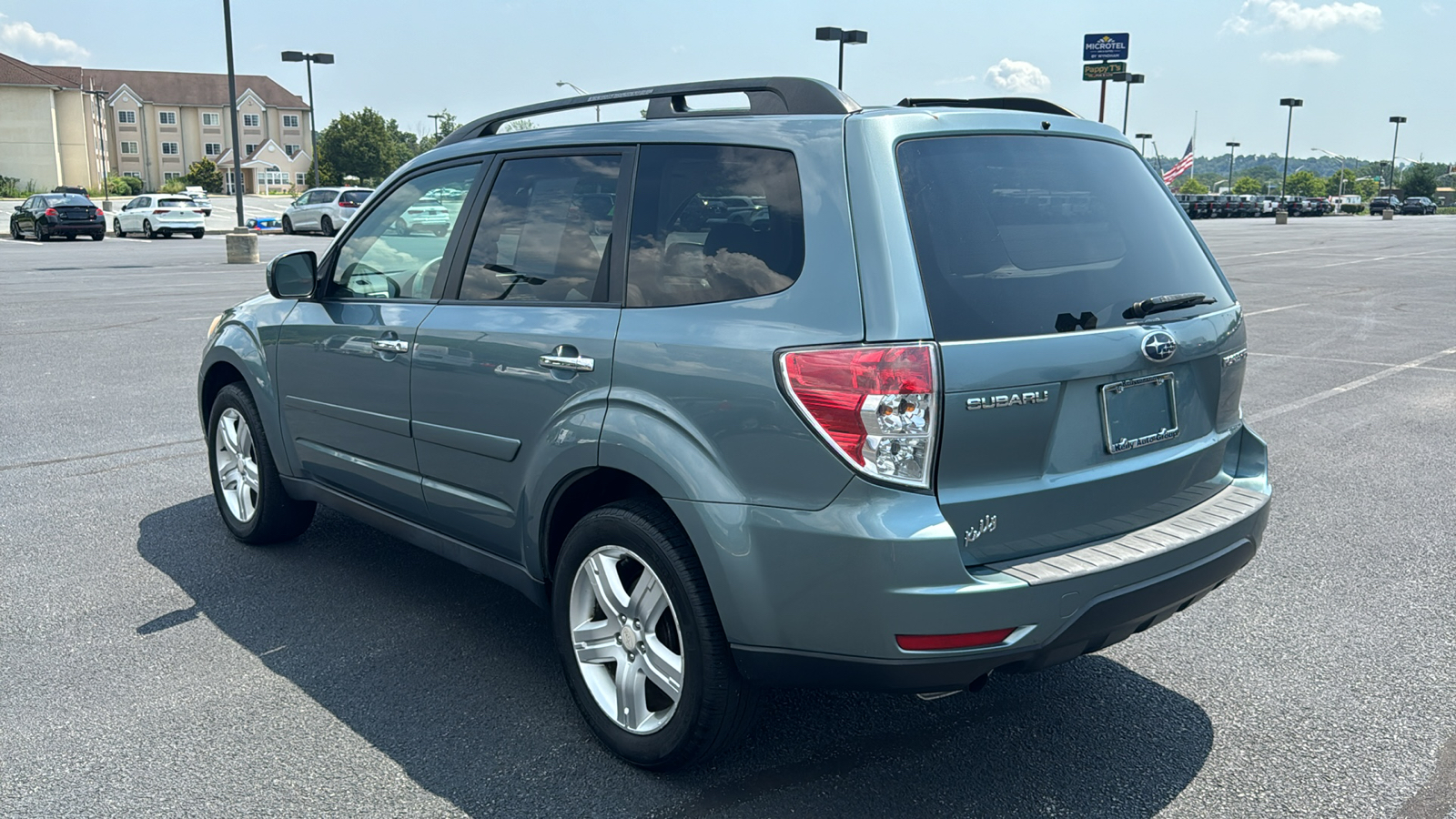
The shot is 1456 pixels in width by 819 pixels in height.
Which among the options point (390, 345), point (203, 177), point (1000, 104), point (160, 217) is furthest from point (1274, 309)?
point (203, 177)

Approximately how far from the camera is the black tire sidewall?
2.99m

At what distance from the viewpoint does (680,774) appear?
3.21 metres

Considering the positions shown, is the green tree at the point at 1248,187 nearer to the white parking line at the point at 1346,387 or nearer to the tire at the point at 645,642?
the white parking line at the point at 1346,387

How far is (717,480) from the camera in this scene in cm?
288

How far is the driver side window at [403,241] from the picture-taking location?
13.6 feet

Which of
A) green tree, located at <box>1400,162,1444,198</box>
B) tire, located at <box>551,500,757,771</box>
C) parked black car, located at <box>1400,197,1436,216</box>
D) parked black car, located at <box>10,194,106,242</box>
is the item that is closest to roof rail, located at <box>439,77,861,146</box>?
tire, located at <box>551,500,757,771</box>

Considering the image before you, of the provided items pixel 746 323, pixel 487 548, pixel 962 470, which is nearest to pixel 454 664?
pixel 487 548

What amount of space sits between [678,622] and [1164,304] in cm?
163

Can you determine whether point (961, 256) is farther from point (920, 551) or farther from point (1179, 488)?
point (1179, 488)

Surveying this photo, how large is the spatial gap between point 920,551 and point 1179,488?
106cm

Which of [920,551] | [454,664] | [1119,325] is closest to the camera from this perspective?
[920,551]

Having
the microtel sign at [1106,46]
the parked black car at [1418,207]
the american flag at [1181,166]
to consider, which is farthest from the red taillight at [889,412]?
the parked black car at [1418,207]

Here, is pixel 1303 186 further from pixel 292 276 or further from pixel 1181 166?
pixel 292 276

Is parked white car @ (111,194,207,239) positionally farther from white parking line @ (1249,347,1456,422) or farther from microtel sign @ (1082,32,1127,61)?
microtel sign @ (1082,32,1127,61)
